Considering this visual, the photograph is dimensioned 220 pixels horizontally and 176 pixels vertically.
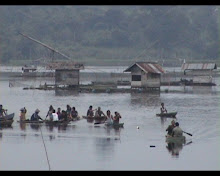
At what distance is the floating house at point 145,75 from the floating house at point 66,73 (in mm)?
6262

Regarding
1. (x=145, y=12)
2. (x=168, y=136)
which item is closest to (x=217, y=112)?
(x=168, y=136)

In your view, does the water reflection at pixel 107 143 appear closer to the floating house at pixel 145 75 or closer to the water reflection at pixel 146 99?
the water reflection at pixel 146 99

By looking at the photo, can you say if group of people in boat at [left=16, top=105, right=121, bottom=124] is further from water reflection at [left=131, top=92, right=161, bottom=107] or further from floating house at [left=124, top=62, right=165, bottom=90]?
floating house at [left=124, top=62, right=165, bottom=90]

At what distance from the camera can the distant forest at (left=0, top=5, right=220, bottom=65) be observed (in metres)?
158

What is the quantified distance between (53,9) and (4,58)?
74.2 ft

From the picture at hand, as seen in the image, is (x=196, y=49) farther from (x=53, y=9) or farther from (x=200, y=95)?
(x=200, y=95)

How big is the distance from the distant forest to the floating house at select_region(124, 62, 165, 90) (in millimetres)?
75077

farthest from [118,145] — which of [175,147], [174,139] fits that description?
[175,147]

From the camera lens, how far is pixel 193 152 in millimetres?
34594

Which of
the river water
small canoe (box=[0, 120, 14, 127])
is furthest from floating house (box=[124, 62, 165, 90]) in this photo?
small canoe (box=[0, 120, 14, 127])

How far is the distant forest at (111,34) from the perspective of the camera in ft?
518

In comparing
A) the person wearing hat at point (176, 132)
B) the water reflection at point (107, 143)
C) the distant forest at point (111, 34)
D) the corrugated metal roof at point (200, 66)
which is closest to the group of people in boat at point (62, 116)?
the water reflection at point (107, 143)

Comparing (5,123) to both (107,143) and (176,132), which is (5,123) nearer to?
(107,143)

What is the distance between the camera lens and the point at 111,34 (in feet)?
528
